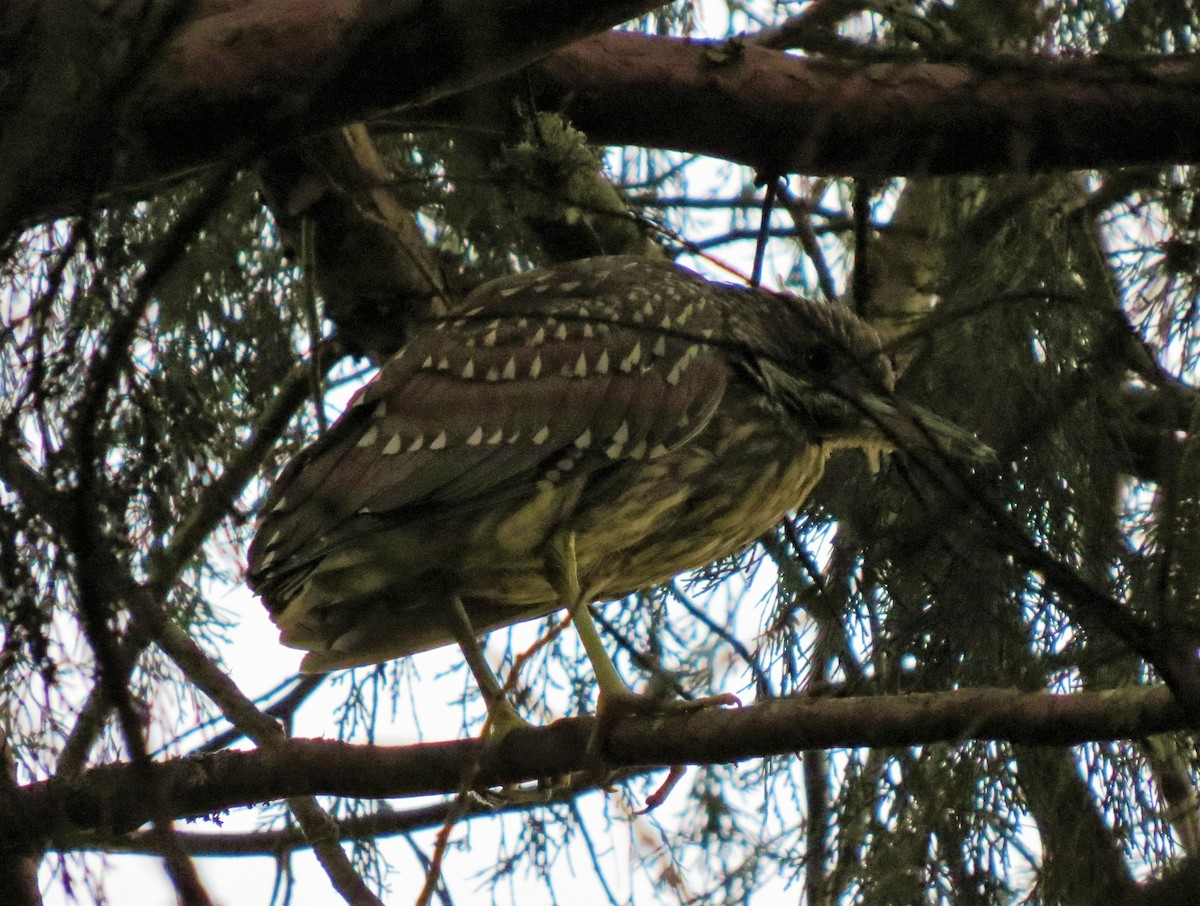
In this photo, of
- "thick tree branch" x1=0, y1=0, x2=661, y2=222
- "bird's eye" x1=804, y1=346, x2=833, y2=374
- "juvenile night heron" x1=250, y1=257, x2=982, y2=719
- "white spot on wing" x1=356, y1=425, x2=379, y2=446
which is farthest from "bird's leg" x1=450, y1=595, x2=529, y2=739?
"thick tree branch" x1=0, y1=0, x2=661, y2=222

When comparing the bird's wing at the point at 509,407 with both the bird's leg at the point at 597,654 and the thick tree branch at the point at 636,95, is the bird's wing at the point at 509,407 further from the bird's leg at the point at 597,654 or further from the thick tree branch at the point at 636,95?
the thick tree branch at the point at 636,95

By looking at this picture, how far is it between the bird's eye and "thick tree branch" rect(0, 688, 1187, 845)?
1.17m

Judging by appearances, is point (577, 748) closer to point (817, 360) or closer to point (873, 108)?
point (817, 360)

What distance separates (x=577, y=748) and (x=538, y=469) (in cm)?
71

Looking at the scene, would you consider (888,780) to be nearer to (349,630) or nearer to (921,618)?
(921,618)

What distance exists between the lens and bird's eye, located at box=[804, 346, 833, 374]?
3408mm

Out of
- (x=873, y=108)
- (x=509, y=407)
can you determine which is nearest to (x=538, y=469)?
(x=509, y=407)

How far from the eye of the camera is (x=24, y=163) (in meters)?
1.58

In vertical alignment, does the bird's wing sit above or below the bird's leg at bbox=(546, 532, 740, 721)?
above

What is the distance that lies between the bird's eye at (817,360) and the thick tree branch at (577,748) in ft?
3.85

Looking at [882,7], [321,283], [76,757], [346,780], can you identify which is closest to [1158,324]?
[882,7]

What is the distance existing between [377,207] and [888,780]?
1648 millimetres

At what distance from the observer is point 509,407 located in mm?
3193

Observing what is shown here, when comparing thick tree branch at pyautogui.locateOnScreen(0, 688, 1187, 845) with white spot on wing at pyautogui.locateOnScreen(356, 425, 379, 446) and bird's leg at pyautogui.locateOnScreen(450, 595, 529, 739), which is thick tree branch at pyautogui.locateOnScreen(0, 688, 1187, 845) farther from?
white spot on wing at pyautogui.locateOnScreen(356, 425, 379, 446)
